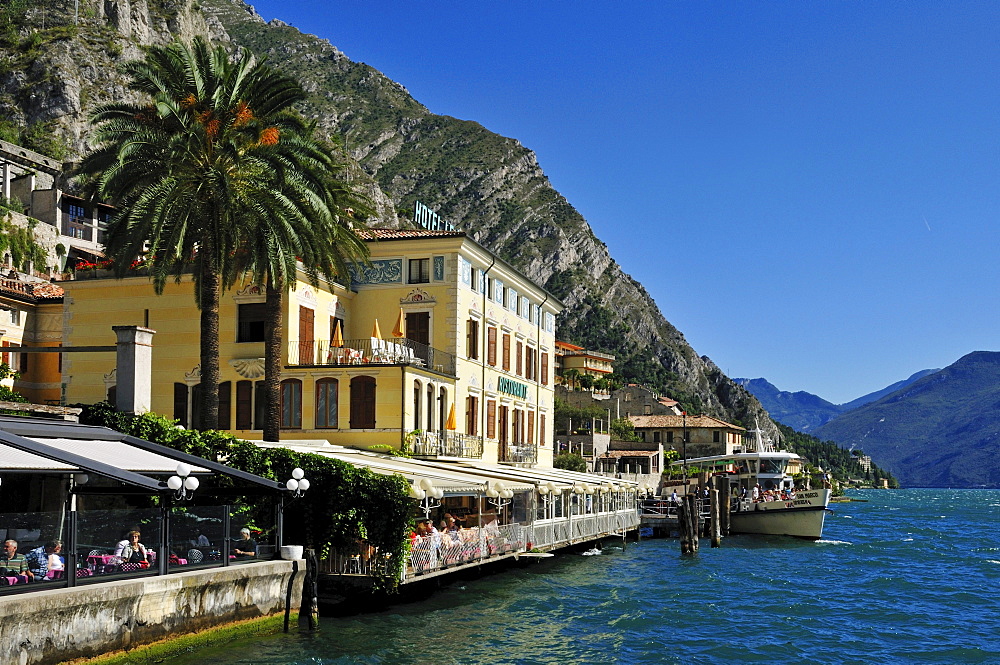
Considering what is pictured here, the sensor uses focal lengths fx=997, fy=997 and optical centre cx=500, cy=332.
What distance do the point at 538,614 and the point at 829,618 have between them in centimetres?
796

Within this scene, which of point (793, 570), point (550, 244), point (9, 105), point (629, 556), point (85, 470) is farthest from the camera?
point (550, 244)

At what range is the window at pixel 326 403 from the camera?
1387 inches

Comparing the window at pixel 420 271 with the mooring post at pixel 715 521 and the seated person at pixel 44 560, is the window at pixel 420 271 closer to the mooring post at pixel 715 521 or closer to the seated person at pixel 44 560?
the mooring post at pixel 715 521

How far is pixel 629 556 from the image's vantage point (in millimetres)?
42094

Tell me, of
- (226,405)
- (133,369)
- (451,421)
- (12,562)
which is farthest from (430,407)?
(12,562)

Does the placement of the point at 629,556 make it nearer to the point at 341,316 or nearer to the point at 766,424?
the point at 341,316

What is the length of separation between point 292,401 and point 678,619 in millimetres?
16564

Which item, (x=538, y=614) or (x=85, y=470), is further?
(x=538, y=614)

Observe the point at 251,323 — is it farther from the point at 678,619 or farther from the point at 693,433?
the point at 693,433

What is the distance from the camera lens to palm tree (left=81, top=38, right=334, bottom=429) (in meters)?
27.0

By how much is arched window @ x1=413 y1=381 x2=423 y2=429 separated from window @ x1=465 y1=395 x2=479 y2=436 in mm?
4562

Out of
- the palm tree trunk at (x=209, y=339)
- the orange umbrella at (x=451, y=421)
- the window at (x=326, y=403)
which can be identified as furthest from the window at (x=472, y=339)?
the palm tree trunk at (x=209, y=339)

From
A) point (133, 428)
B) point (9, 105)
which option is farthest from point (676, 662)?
point (9, 105)

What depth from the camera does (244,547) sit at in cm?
2034
